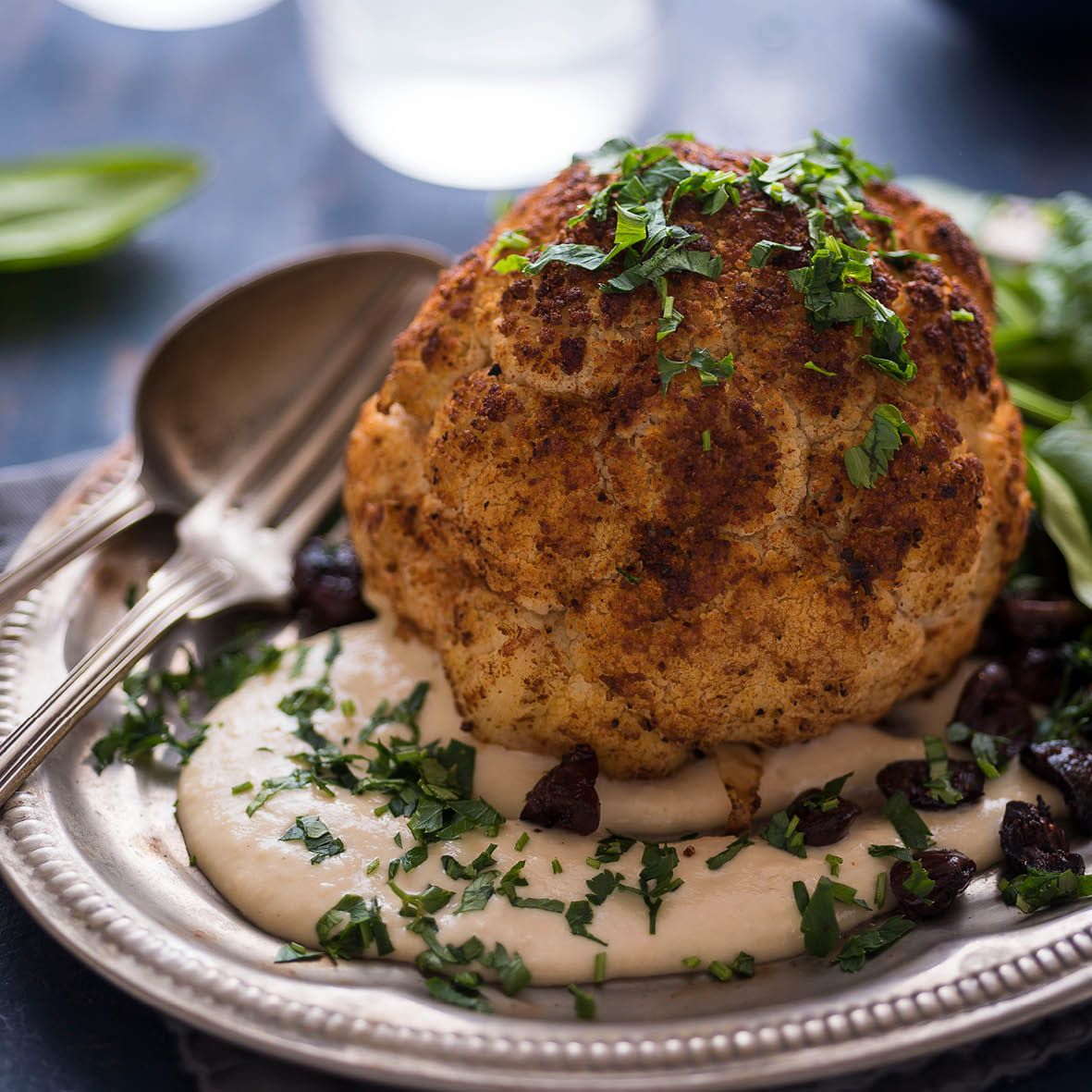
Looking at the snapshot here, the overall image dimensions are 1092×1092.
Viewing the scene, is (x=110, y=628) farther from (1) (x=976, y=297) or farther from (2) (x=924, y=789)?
(1) (x=976, y=297)

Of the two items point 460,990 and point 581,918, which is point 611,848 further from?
point 460,990

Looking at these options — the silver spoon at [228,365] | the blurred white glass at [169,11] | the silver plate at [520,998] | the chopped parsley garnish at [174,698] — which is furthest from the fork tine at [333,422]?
the blurred white glass at [169,11]

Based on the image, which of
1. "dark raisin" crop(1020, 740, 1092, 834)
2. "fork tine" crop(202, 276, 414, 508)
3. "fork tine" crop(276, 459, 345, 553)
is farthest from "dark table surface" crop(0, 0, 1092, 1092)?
"dark raisin" crop(1020, 740, 1092, 834)

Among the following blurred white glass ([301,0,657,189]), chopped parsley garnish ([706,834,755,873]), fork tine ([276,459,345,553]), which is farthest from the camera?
blurred white glass ([301,0,657,189])

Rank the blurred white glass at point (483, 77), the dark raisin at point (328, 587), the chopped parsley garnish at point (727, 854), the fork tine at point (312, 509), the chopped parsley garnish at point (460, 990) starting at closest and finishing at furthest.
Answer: the chopped parsley garnish at point (460, 990) < the chopped parsley garnish at point (727, 854) < the dark raisin at point (328, 587) < the fork tine at point (312, 509) < the blurred white glass at point (483, 77)

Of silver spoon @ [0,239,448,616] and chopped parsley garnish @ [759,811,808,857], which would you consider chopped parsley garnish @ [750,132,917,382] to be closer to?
chopped parsley garnish @ [759,811,808,857]

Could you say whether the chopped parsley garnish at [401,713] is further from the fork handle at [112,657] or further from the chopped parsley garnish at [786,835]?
the chopped parsley garnish at [786,835]

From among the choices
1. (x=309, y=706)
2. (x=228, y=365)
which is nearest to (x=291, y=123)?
(x=228, y=365)
